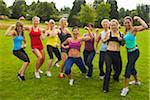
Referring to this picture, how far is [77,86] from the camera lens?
9438 millimetres

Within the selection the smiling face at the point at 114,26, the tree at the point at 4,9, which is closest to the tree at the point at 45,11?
the tree at the point at 4,9

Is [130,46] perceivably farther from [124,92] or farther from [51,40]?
[51,40]

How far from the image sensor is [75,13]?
63.7 meters

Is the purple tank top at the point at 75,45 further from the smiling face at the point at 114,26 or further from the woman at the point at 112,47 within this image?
the smiling face at the point at 114,26

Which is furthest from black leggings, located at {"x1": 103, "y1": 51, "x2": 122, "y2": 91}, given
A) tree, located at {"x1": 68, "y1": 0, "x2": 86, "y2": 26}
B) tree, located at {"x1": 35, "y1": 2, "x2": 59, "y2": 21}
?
tree, located at {"x1": 35, "y1": 2, "x2": 59, "y2": 21}

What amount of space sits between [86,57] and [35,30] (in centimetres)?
191

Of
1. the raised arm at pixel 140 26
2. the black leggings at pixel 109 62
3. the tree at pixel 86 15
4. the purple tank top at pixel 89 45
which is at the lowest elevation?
the tree at pixel 86 15

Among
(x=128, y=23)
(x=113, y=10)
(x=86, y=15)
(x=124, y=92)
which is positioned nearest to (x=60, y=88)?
(x=124, y=92)

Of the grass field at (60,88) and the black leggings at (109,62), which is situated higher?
the black leggings at (109,62)

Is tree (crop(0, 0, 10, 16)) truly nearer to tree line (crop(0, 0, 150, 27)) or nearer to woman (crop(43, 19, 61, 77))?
tree line (crop(0, 0, 150, 27))

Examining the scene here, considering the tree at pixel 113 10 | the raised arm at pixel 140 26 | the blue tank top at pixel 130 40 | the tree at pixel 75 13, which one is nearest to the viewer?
the raised arm at pixel 140 26

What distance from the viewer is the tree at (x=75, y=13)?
190ft

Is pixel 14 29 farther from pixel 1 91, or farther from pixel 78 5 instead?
pixel 78 5

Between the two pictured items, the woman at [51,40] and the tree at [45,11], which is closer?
the woman at [51,40]
